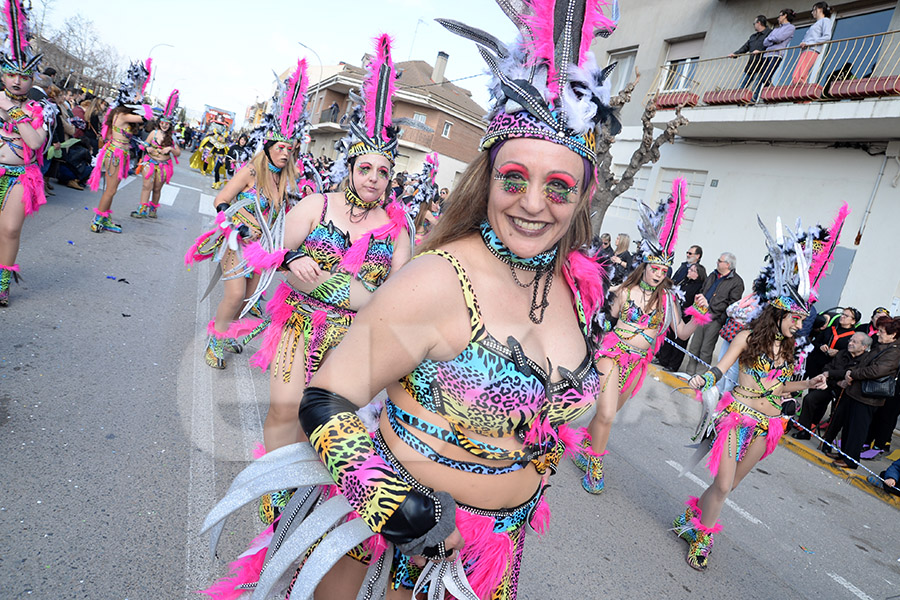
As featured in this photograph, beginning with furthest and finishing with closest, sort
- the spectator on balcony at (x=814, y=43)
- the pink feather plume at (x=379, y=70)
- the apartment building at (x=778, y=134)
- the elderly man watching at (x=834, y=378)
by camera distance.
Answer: the spectator on balcony at (x=814, y=43) < the apartment building at (x=778, y=134) < the elderly man watching at (x=834, y=378) < the pink feather plume at (x=379, y=70)

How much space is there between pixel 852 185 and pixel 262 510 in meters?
11.2

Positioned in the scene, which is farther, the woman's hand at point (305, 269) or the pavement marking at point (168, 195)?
the pavement marking at point (168, 195)

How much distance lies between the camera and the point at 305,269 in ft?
11.1

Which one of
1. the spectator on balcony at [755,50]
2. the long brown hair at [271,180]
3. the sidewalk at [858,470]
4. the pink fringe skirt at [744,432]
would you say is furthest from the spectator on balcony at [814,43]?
the long brown hair at [271,180]

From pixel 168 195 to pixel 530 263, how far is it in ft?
56.1

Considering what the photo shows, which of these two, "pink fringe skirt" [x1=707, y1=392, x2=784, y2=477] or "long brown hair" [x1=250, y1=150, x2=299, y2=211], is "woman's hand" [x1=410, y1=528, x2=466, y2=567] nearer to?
"pink fringe skirt" [x1=707, y1=392, x2=784, y2=477]

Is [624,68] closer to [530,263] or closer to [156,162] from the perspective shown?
[156,162]

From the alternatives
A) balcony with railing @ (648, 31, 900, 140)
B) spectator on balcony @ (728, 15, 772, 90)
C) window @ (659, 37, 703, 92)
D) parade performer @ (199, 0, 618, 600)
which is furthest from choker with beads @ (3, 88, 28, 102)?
window @ (659, 37, 703, 92)

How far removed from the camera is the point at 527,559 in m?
3.55

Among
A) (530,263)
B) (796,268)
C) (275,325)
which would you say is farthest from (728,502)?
(530,263)

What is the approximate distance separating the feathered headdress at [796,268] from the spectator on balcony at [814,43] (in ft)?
24.5

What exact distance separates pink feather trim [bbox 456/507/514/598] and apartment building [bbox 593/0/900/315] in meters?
10.3

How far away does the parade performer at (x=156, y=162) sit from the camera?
10961 millimetres

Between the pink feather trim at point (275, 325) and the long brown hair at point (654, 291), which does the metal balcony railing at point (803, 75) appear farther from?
the pink feather trim at point (275, 325)
